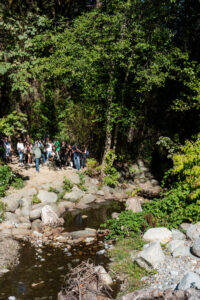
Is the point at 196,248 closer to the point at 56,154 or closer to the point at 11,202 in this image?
the point at 11,202

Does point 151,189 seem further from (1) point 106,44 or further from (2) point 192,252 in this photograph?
(2) point 192,252

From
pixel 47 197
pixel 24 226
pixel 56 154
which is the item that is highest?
pixel 56 154

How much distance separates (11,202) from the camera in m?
12.5

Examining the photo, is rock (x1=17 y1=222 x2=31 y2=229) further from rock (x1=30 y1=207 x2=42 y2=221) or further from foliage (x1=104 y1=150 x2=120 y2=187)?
foliage (x1=104 y1=150 x2=120 y2=187)

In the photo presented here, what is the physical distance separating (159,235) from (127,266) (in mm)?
1463

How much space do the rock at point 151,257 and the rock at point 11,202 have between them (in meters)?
6.95

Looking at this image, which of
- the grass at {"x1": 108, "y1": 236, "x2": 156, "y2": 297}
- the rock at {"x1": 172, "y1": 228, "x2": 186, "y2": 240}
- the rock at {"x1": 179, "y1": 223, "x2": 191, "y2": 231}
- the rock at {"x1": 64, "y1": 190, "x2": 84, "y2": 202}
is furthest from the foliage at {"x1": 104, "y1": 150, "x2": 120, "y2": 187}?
the rock at {"x1": 172, "y1": 228, "x2": 186, "y2": 240}

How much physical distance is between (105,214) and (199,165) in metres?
5.54

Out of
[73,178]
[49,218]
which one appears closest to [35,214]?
[49,218]

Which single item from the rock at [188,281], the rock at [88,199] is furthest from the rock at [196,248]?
the rock at [88,199]

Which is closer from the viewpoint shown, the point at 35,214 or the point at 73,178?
the point at 35,214

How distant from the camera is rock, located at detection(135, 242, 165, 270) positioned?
23.2 ft

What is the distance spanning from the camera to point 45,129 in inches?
885

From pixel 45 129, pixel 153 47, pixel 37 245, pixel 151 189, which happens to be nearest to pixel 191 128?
pixel 151 189
